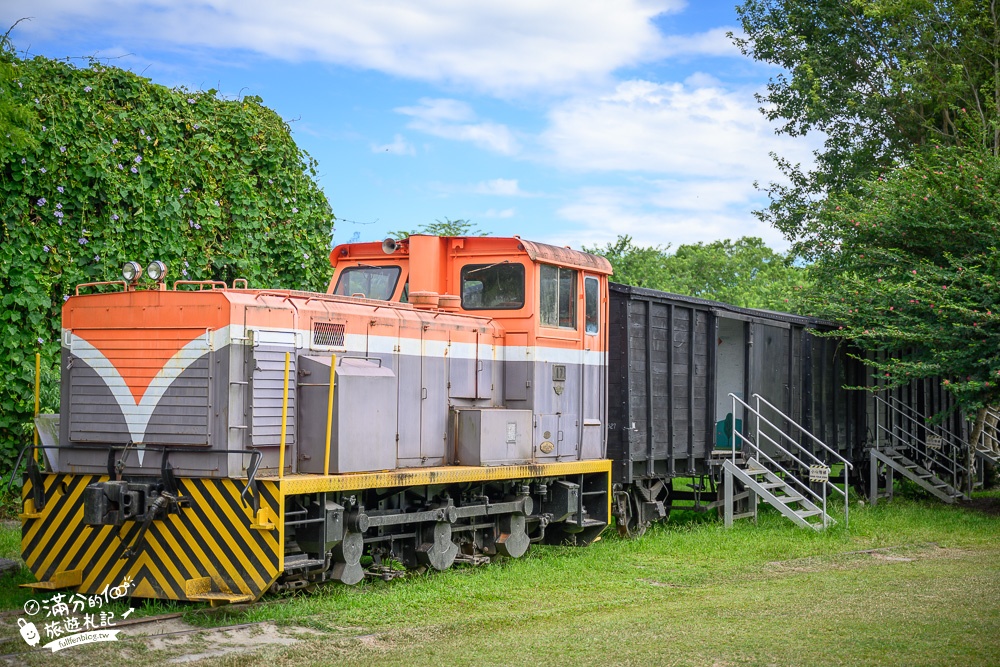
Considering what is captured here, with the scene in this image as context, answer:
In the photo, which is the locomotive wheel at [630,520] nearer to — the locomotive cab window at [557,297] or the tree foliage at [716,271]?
the locomotive cab window at [557,297]

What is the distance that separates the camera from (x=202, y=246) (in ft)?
47.2

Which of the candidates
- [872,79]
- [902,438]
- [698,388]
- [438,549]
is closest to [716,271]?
[872,79]

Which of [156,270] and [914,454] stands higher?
[156,270]

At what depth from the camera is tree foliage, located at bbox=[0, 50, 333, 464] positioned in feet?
41.0

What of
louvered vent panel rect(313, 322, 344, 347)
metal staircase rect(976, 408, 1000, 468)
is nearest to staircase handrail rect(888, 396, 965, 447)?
metal staircase rect(976, 408, 1000, 468)

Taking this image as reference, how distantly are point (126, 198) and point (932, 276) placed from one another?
40.9 feet

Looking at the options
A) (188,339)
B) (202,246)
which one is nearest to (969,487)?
(202,246)

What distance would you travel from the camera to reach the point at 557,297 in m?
11.9

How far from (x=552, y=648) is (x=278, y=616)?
7.53 feet

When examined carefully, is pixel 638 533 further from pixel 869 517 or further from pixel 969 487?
pixel 969 487

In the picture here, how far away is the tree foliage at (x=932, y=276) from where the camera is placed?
16141 millimetres

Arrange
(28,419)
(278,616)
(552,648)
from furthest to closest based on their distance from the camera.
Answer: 1. (28,419)
2. (278,616)
3. (552,648)

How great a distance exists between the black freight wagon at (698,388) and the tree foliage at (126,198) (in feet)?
17.2

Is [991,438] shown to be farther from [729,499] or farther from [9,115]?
[9,115]
